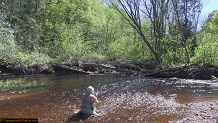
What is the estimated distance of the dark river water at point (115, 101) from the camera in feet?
37.4

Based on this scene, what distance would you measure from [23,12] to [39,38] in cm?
475

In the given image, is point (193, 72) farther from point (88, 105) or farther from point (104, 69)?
point (88, 105)

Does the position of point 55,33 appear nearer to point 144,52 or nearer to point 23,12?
point 23,12

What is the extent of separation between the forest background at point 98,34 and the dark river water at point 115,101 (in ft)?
32.5

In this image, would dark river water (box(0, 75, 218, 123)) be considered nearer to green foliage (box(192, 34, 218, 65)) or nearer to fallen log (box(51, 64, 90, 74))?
A: green foliage (box(192, 34, 218, 65))

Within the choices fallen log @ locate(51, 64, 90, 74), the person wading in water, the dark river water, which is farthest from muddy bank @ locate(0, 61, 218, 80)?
the person wading in water

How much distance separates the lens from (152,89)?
18.5 meters

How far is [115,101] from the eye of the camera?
14.4 metres

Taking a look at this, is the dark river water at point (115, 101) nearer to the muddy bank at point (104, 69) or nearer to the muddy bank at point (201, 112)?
the muddy bank at point (201, 112)

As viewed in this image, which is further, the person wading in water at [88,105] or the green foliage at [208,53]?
the green foliage at [208,53]

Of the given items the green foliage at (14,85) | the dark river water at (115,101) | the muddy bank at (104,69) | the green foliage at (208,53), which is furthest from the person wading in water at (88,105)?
the green foliage at (208,53)

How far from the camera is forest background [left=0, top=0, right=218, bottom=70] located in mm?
29781

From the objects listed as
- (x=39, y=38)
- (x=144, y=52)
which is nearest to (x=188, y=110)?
(x=144, y=52)

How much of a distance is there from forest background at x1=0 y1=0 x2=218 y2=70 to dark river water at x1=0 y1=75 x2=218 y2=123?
9.90m
